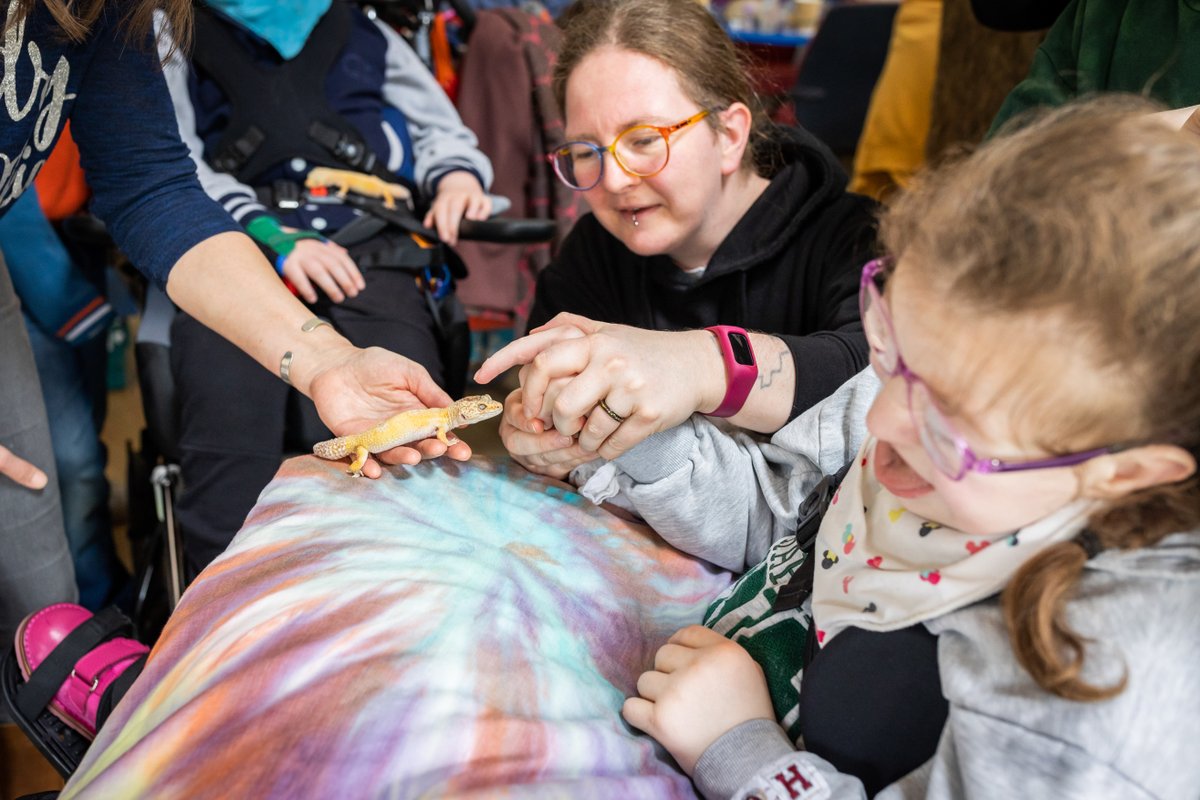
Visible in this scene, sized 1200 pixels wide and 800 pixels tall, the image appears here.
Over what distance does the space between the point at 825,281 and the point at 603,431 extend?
0.56 m

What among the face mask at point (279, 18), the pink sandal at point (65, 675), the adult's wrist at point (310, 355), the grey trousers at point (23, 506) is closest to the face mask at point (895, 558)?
the adult's wrist at point (310, 355)

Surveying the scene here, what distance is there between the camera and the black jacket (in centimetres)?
140

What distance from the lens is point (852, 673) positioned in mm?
810

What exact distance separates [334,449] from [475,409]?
0.60 feet

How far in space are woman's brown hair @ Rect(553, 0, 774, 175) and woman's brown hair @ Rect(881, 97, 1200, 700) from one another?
0.74m

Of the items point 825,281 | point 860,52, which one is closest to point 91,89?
point 825,281

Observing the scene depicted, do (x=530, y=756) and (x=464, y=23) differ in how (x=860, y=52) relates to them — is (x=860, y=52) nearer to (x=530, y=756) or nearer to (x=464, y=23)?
(x=464, y=23)

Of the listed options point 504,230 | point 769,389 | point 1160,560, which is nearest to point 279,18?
point 504,230

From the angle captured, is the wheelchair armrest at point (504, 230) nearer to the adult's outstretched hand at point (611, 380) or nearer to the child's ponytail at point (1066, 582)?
the adult's outstretched hand at point (611, 380)

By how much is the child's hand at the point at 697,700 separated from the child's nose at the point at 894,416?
276 mm

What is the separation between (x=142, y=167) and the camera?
1.33 metres

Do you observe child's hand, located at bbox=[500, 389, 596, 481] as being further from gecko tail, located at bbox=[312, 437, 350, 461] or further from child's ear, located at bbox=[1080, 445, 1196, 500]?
child's ear, located at bbox=[1080, 445, 1196, 500]

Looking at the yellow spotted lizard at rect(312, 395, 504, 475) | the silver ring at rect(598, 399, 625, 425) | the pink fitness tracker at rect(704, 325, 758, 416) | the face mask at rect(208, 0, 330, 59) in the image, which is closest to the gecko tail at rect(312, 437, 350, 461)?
the yellow spotted lizard at rect(312, 395, 504, 475)

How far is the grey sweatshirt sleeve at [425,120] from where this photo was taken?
1.97 meters
